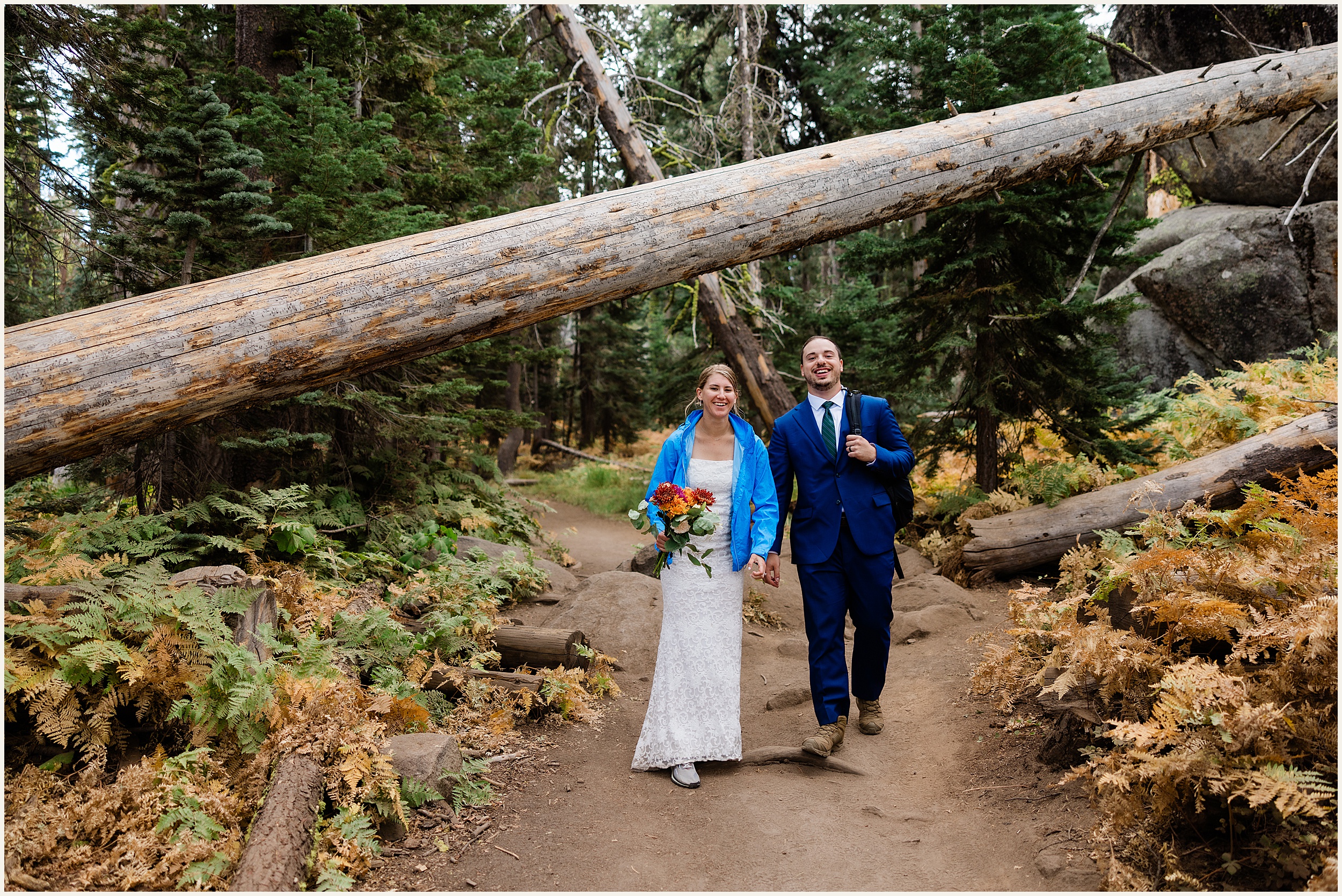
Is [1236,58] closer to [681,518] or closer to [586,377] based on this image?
[681,518]

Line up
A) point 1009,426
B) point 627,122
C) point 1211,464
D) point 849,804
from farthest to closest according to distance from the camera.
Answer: point 1009,426
point 627,122
point 1211,464
point 849,804

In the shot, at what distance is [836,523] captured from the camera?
16.4 feet

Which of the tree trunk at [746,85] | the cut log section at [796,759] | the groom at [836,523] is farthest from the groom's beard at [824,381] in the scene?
the tree trunk at [746,85]

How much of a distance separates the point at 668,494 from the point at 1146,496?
5.87m

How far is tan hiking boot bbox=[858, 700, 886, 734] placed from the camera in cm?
524

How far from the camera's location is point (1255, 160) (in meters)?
12.6

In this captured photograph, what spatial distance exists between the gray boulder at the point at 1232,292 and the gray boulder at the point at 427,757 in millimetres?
10972

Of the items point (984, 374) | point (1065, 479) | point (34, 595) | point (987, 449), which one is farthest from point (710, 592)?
point (987, 449)

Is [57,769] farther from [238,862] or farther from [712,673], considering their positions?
[712,673]

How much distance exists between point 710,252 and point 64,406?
3.67 metres

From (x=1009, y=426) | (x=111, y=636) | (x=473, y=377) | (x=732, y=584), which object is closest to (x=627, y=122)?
(x=473, y=377)

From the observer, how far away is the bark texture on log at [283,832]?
3.11 meters

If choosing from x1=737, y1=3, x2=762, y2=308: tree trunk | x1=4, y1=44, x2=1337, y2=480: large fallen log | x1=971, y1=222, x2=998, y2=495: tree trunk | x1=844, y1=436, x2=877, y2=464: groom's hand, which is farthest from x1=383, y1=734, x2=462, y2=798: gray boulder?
x1=737, y1=3, x2=762, y2=308: tree trunk

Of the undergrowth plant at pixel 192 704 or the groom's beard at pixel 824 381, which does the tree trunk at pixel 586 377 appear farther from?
the undergrowth plant at pixel 192 704
